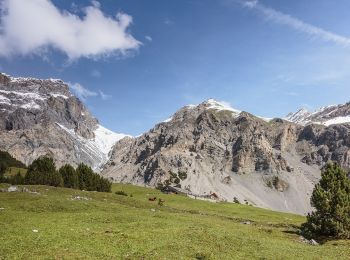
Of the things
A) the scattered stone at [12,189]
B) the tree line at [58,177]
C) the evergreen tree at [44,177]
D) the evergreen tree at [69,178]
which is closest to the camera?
the scattered stone at [12,189]

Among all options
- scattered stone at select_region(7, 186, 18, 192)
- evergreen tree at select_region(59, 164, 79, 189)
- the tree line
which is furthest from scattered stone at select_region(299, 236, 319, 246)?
evergreen tree at select_region(59, 164, 79, 189)

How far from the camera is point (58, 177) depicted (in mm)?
98812

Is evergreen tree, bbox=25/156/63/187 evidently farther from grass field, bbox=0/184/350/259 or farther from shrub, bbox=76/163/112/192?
grass field, bbox=0/184/350/259

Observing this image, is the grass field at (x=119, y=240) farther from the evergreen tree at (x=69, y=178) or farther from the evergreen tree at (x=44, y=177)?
the evergreen tree at (x=69, y=178)

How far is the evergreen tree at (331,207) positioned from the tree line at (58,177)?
201 ft

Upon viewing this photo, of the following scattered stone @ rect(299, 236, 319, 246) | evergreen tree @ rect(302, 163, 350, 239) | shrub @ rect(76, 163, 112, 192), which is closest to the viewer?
scattered stone @ rect(299, 236, 319, 246)

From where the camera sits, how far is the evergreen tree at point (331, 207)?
5566 cm

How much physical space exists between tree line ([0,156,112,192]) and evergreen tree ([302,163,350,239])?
61.3 m

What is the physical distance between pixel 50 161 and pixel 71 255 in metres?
84.5

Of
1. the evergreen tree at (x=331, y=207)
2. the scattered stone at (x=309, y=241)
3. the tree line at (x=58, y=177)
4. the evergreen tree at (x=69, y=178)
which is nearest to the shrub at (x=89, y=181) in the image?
the tree line at (x=58, y=177)

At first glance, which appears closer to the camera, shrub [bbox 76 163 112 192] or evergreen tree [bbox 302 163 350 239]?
evergreen tree [bbox 302 163 350 239]

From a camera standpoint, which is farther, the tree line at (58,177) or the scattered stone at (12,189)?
the tree line at (58,177)

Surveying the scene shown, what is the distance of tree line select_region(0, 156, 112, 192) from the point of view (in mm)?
97562

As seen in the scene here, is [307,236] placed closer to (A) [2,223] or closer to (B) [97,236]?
(B) [97,236]
